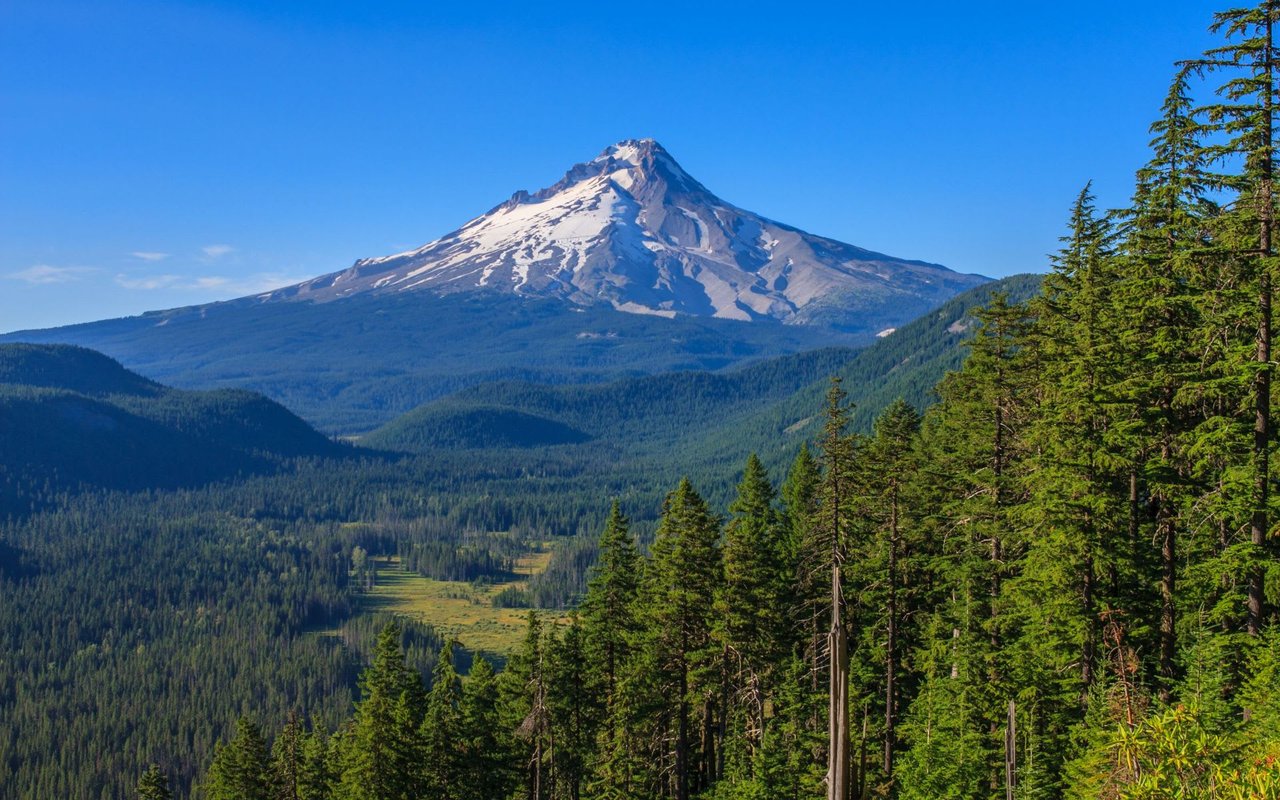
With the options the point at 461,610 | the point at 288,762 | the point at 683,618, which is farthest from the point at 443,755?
the point at 461,610

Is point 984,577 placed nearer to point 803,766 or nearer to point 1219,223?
point 803,766

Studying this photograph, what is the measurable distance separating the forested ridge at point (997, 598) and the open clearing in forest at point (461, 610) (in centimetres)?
9309

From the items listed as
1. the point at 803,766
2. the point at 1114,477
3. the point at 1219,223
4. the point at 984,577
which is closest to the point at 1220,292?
the point at 1219,223

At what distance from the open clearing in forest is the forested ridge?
305ft

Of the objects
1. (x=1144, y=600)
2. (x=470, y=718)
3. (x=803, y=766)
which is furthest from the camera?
(x=470, y=718)

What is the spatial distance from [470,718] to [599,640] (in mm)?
7827

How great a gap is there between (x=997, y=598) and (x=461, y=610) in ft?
495

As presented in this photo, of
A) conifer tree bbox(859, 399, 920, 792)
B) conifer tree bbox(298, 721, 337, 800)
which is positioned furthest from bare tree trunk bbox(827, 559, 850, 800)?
conifer tree bbox(298, 721, 337, 800)

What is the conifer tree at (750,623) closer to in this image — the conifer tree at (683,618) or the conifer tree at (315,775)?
the conifer tree at (683,618)

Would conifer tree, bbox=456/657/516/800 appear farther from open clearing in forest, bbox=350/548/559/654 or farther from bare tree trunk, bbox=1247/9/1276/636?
open clearing in forest, bbox=350/548/559/654

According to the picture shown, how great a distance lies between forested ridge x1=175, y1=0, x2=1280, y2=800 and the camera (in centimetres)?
2598

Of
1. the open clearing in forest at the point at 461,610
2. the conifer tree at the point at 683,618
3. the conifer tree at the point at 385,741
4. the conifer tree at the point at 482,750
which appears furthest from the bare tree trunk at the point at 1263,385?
the open clearing in forest at the point at 461,610

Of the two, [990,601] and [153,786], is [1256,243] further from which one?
[153,786]

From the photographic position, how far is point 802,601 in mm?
45219
